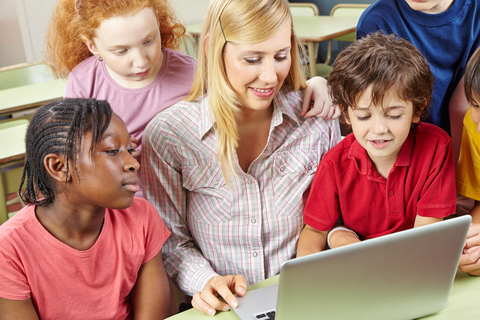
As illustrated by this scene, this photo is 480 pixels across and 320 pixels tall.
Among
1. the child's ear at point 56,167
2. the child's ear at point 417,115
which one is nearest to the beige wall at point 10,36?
the child's ear at point 56,167

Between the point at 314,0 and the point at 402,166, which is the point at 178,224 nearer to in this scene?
the point at 402,166

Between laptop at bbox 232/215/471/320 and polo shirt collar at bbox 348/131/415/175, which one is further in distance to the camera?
polo shirt collar at bbox 348/131/415/175

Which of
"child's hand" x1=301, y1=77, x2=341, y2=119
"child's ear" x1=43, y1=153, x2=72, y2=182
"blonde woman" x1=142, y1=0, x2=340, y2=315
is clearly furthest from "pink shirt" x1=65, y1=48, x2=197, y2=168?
"child's ear" x1=43, y1=153, x2=72, y2=182

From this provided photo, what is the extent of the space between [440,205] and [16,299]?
1008mm

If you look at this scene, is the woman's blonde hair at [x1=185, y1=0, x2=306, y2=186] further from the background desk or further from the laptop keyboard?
the background desk

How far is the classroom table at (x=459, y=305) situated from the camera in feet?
3.25

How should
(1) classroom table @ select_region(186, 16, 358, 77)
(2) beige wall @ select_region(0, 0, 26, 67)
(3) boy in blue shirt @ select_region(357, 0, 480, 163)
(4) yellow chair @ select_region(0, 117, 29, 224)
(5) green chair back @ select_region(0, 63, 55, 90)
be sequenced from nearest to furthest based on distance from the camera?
(3) boy in blue shirt @ select_region(357, 0, 480, 163), (4) yellow chair @ select_region(0, 117, 29, 224), (5) green chair back @ select_region(0, 63, 55, 90), (1) classroom table @ select_region(186, 16, 358, 77), (2) beige wall @ select_region(0, 0, 26, 67)

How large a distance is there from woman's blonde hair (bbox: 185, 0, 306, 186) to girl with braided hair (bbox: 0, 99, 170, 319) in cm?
29

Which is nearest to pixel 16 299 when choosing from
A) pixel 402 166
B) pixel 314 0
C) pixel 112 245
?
pixel 112 245

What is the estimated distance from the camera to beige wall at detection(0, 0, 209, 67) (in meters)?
4.64

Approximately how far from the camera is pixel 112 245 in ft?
3.84

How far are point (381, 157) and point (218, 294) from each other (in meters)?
0.56

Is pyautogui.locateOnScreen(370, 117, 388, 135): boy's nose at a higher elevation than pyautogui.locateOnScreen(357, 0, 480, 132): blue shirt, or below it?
below

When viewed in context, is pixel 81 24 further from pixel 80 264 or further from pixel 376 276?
pixel 376 276
